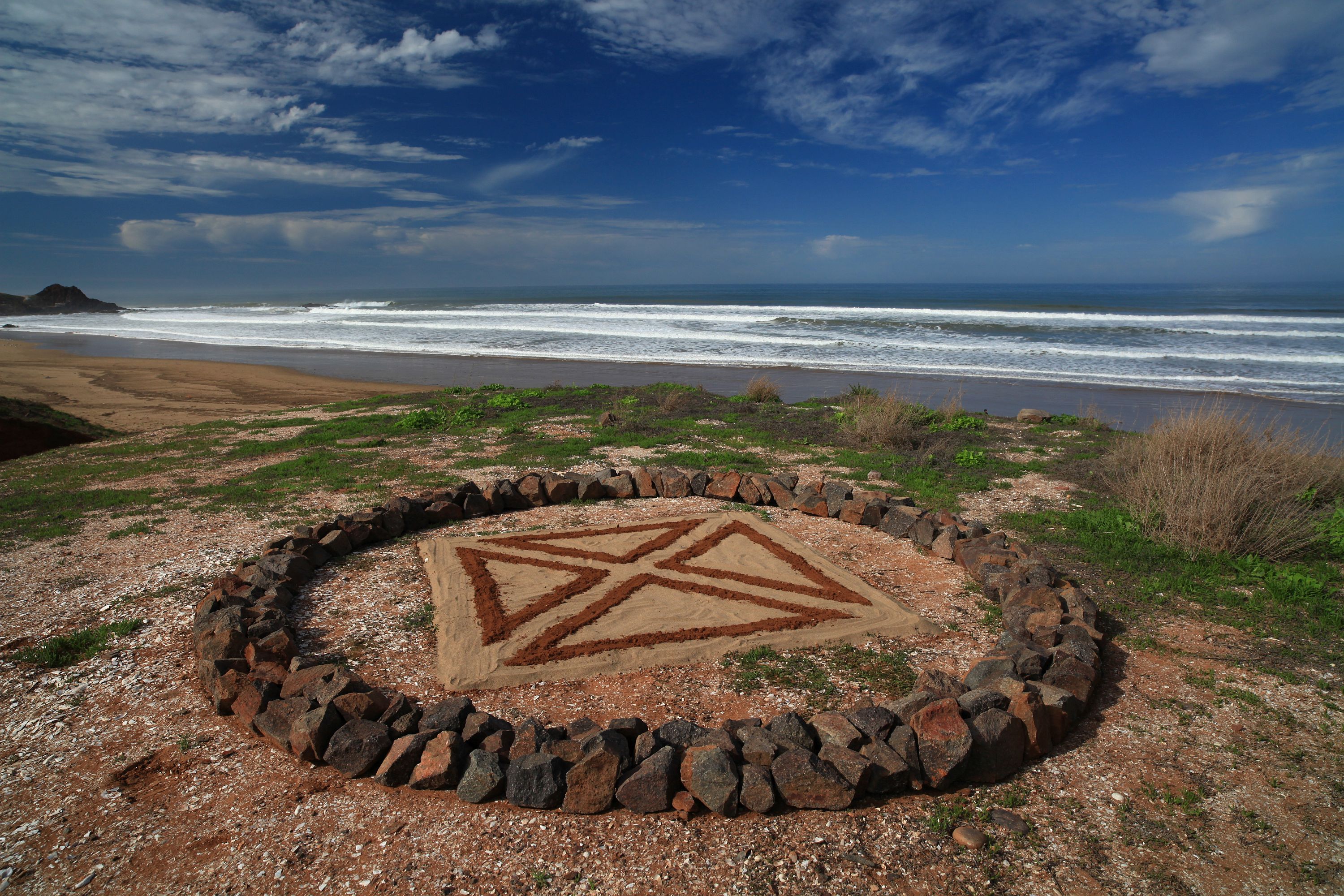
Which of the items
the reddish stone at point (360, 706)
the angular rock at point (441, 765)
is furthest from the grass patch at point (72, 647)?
the angular rock at point (441, 765)

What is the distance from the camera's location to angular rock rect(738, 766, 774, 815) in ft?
10.2

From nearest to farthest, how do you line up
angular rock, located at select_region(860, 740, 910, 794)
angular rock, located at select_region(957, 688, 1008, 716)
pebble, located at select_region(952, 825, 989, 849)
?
1. pebble, located at select_region(952, 825, 989, 849)
2. angular rock, located at select_region(860, 740, 910, 794)
3. angular rock, located at select_region(957, 688, 1008, 716)

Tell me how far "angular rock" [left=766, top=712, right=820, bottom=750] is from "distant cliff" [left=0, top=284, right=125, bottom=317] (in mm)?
89244

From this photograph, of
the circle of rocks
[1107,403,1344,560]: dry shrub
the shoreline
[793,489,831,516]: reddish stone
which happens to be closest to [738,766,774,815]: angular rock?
the circle of rocks

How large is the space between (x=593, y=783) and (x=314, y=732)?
148 centimetres

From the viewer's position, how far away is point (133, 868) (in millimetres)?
2820

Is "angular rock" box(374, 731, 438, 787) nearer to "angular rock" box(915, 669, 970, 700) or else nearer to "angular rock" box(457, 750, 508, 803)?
"angular rock" box(457, 750, 508, 803)

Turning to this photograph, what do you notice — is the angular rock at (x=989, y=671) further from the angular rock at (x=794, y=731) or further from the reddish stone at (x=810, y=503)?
the reddish stone at (x=810, y=503)

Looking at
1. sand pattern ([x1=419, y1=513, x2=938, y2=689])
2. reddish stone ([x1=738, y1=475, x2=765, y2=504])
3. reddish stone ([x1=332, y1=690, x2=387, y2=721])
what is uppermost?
reddish stone ([x1=738, y1=475, x2=765, y2=504])

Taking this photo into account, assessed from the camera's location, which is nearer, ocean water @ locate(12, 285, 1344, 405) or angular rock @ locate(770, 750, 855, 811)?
angular rock @ locate(770, 750, 855, 811)

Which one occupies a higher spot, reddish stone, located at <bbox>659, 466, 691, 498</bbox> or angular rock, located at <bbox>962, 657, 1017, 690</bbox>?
reddish stone, located at <bbox>659, 466, 691, 498</bbox>

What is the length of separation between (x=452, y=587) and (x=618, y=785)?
2846mm

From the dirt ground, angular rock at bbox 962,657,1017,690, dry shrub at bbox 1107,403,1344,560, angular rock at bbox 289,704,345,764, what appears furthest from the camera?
dry shrub at bbox 1107,403,1344,560

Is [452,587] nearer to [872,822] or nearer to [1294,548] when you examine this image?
[872,822]
